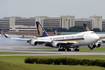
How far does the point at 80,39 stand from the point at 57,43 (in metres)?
6.51

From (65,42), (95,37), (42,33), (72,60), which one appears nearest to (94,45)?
(95,37)

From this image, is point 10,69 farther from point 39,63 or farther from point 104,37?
point 104,37

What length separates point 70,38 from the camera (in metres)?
77.6

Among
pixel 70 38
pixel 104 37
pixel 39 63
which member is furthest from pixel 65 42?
pixel 104 37

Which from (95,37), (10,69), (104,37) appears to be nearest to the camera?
(10,69)

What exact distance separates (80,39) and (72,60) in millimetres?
39269

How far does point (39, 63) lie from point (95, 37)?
3972cm

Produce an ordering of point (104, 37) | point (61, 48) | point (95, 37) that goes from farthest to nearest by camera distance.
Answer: point (104, 37), point (61, 48), point (95, 37)

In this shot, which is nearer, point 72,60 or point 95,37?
point 72,60

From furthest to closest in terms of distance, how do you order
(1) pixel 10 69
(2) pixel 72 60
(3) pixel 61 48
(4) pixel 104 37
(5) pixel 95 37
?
(4) pixel 104 37 < (3) pixel 61 48 < (5) pixel 95 37 < (2) pixel 72 60 < (1) pixel 10 69

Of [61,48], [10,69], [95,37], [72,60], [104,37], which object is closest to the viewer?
[10,69]

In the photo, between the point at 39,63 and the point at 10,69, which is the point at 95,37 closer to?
the point at 39,63

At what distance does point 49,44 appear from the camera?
3105 inches

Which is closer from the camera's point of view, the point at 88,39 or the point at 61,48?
the point at 88,39
